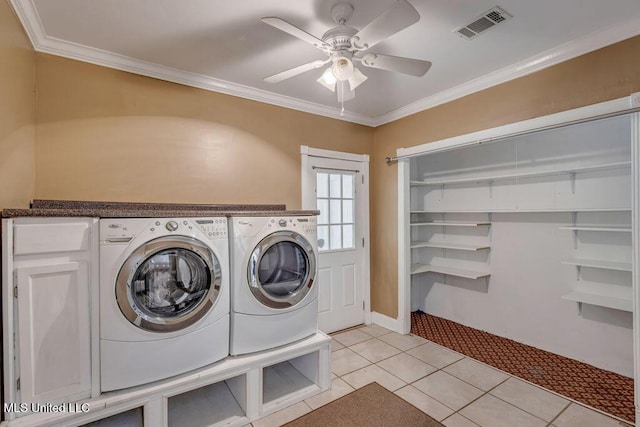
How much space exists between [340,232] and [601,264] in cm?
233

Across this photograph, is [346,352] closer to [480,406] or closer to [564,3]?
[480,406]

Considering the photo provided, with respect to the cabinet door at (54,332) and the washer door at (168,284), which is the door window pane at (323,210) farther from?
the cabinet door at (54,332)

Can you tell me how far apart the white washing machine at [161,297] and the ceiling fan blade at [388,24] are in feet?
4.47

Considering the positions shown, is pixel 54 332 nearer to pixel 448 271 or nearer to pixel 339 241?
pixel 339 241

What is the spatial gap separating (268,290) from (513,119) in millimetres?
2356

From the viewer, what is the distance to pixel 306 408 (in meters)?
2.10

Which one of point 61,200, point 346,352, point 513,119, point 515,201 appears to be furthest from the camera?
point 515,201

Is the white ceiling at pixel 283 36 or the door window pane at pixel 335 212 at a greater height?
the white ceiling at pixel 283 36

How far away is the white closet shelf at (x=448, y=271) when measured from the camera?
3.36 m

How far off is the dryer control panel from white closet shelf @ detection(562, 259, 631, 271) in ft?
9.49

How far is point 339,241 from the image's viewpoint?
11.3ft

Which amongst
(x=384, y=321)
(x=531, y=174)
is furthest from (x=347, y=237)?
(x=531, y=174)

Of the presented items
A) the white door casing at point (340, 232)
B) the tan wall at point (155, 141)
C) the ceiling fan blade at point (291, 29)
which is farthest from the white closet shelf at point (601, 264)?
the ceiling fan blade at point (291, 29)

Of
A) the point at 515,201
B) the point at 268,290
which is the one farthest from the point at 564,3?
the point at 268,290
